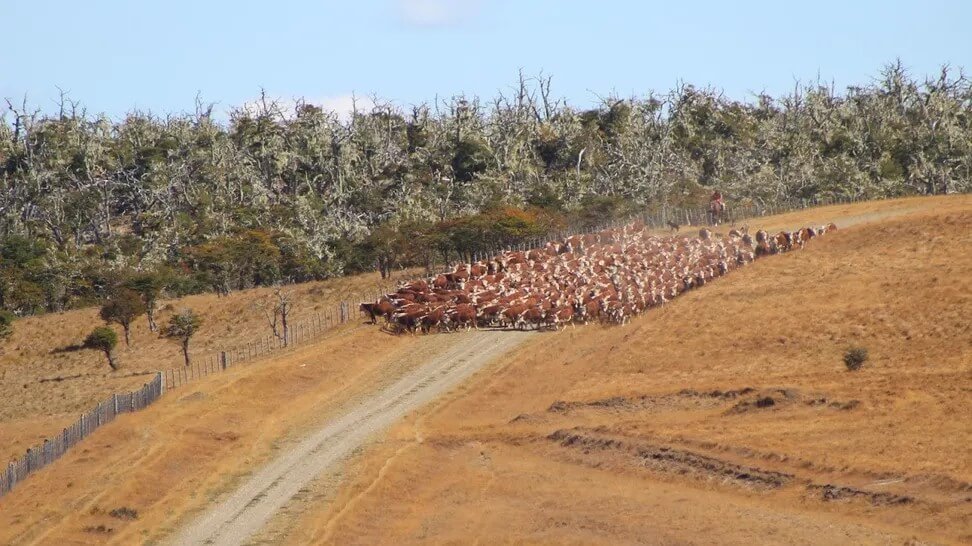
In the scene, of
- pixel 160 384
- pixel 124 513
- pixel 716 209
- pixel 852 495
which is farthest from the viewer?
pixel 716 209

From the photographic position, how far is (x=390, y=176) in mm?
114188

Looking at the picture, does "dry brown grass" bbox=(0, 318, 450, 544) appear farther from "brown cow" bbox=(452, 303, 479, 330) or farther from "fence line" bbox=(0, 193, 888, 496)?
"brown cow" bbox=(452, 303, 479, 330)

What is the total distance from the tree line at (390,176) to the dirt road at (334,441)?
2463cm

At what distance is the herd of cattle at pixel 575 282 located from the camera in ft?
170

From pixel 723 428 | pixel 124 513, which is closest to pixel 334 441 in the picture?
pixel 124 513

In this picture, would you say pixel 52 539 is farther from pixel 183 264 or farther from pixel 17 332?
pixel 183 264

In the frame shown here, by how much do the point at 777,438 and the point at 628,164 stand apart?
245 ft

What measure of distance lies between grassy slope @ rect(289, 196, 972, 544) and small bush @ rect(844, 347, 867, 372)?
0.26m

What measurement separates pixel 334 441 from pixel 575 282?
1698cm

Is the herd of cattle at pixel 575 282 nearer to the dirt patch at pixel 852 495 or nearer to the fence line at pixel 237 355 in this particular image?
the fence line at pixel 237 355

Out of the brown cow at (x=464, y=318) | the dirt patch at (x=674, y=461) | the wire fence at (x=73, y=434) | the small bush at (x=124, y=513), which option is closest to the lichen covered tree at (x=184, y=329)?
the brown cow at (x=464, y=318)

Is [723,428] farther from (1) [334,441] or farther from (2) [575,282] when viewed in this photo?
(2) [575,282]

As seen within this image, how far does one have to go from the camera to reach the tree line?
82.9 metres

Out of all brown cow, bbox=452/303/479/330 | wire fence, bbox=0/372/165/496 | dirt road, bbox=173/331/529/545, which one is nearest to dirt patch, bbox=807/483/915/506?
dirt road, bbox=173/331/529/545
